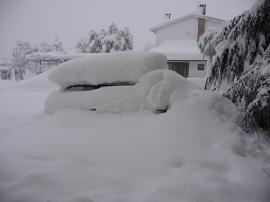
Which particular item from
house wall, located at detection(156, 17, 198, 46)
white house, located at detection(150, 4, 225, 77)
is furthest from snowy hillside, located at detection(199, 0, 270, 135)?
house wall, located at detection(156, 17, 198, 46)

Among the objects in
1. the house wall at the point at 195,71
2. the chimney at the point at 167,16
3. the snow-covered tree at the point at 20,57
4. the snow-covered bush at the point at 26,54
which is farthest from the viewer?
Answer: the snow-covered tree at the point at 20,57

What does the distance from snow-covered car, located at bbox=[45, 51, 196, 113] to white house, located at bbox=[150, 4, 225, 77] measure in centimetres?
1279

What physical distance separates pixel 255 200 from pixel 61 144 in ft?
7.38

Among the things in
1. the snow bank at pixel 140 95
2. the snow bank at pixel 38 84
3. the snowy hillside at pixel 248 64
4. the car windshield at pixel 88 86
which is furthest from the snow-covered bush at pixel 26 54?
the snowy hillside at pixel 248 64

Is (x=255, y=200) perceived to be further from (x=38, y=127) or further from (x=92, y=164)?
(x=38, y=127)

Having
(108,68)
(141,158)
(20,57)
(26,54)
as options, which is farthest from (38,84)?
(20,57)

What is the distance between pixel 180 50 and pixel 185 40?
8.75ft

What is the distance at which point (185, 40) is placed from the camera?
64.9 ft

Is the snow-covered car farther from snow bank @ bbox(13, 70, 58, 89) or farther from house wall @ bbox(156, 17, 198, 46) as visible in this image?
house wall @ bbox(156, 17, 198, 46)

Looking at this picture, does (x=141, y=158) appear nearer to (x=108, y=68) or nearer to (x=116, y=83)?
(x=116, y=83)

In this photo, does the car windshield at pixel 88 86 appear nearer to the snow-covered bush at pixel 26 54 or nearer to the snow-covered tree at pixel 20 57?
the snow-covered bush at pixel 26 54

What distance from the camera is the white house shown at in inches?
660

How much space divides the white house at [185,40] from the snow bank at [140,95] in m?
13.1

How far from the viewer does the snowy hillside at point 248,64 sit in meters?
2.91
